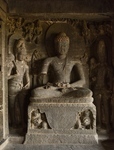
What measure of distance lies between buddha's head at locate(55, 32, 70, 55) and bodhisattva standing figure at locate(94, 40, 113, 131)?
0.78 metres

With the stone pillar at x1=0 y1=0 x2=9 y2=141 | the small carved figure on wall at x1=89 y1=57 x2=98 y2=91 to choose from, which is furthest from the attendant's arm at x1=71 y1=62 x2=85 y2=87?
the stone pillar at x1=0 y1=0 x2=9 y2=141

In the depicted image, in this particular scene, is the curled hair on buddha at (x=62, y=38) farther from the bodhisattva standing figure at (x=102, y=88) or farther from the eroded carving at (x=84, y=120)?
the eroded carving at (x=84, y=120)

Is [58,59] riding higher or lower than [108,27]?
lower

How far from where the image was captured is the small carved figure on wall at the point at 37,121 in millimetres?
4328

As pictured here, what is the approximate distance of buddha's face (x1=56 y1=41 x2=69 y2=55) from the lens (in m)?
4.82

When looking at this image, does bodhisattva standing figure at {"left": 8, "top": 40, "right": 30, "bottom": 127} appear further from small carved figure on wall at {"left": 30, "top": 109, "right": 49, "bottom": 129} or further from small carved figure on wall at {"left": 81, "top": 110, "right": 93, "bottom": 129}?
small carved figure on wall at {"left": 81, "top": 110, "right": 93, "bottom": 129}

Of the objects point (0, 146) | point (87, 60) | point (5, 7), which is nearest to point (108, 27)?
point (87, 60)

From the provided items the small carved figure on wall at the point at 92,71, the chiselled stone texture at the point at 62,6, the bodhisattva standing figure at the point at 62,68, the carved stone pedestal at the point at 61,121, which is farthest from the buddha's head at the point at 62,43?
the carved stone pedestal at the point at 61,121

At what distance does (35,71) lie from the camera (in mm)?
5055

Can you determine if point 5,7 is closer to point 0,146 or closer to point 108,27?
point 108,27

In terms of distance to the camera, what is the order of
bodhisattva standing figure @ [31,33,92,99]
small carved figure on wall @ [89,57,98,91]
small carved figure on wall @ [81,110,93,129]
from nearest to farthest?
small carved figure on wall @ [81,110,93,129]
bodhisattva standing figure @ [31,33,92,99]
small carved figure on wall @ [89,57,98,91]

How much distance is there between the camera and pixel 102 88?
16.2ft

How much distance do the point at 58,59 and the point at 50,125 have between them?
158 centimetres

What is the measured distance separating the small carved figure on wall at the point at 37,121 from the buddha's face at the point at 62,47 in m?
1.49
